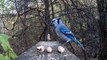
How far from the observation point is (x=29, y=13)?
6762 millimetres


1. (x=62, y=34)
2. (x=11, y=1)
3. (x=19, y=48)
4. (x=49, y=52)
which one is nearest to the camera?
(x=49, y=52)

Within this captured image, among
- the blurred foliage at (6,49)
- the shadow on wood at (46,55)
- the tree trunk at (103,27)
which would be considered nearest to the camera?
the blurred foliage at (6,49)

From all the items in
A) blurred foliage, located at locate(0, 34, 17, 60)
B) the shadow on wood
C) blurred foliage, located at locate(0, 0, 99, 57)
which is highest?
blurred foliage, located at locate(0, 34, 17, 60)

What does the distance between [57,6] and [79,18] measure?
64 centimetres

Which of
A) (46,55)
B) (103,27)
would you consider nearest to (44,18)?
(103,27)

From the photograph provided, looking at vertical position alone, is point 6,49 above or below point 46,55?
above

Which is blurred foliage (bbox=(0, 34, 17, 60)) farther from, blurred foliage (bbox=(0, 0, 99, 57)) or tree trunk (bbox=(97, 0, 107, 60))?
blurred foliage (bbox=(0, 0, 99, 57))

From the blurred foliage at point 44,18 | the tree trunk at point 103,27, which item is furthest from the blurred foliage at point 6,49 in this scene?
the blurred foliage at point 44,18

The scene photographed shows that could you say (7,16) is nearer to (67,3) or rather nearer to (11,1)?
(11,1)

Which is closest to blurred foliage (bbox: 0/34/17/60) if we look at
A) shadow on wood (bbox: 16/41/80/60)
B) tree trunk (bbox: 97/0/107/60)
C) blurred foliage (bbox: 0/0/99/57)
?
shadow on wood (bbox: 16/41/80/60)

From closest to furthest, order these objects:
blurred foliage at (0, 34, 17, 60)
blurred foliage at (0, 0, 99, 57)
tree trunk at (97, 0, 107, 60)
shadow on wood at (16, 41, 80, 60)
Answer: blurred foliage at (0, 34, 17, 60) < shadow on wood at (16, 41, 80, 60) < tree trunk at (97, 0, 107, 60) < blurred foliage at (0, 0, 99, 57)

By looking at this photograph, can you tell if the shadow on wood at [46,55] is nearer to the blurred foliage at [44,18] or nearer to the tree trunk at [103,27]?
the tree trunk at [103,27]

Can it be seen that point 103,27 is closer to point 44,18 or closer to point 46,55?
point 46,55

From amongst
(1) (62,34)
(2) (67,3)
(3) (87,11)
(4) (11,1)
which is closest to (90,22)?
(3) (87,11)
